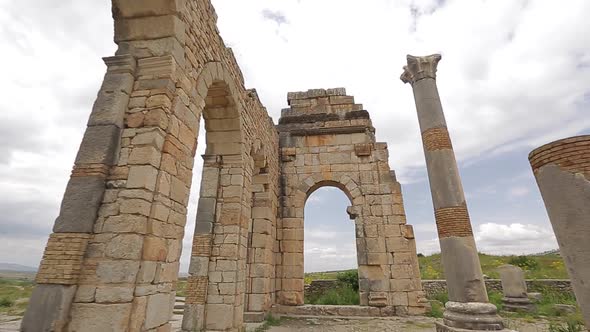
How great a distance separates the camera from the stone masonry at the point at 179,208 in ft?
9.22

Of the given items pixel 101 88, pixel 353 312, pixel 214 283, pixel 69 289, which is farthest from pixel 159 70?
pixel 353 312

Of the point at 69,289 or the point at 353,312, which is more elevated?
the point at 69,289

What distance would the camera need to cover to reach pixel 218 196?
6.33 meters

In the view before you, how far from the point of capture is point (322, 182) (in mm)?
10156

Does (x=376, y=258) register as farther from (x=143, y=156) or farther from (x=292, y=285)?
(x=143, y=156)

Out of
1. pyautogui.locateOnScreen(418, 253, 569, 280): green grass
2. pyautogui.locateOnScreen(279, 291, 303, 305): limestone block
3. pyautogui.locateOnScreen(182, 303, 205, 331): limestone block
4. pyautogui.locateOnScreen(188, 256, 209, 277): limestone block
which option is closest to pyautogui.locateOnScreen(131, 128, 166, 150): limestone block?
pyautogui.locateOnScreen(188, 256, 209, 277): limestone block

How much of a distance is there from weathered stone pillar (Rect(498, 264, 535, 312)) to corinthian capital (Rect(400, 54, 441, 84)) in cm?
746

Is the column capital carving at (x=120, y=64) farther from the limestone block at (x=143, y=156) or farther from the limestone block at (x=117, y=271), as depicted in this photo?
the limestone block at (x=117, y=271)

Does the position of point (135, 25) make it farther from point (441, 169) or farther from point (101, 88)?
point (441, 169)

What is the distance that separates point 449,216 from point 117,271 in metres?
6.04

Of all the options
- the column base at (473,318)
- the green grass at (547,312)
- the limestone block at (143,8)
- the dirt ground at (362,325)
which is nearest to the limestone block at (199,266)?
the dirt ground at (362,325)

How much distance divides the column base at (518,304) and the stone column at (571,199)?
838cm

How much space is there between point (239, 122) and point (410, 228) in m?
6.30

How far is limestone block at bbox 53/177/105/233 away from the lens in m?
2.88
